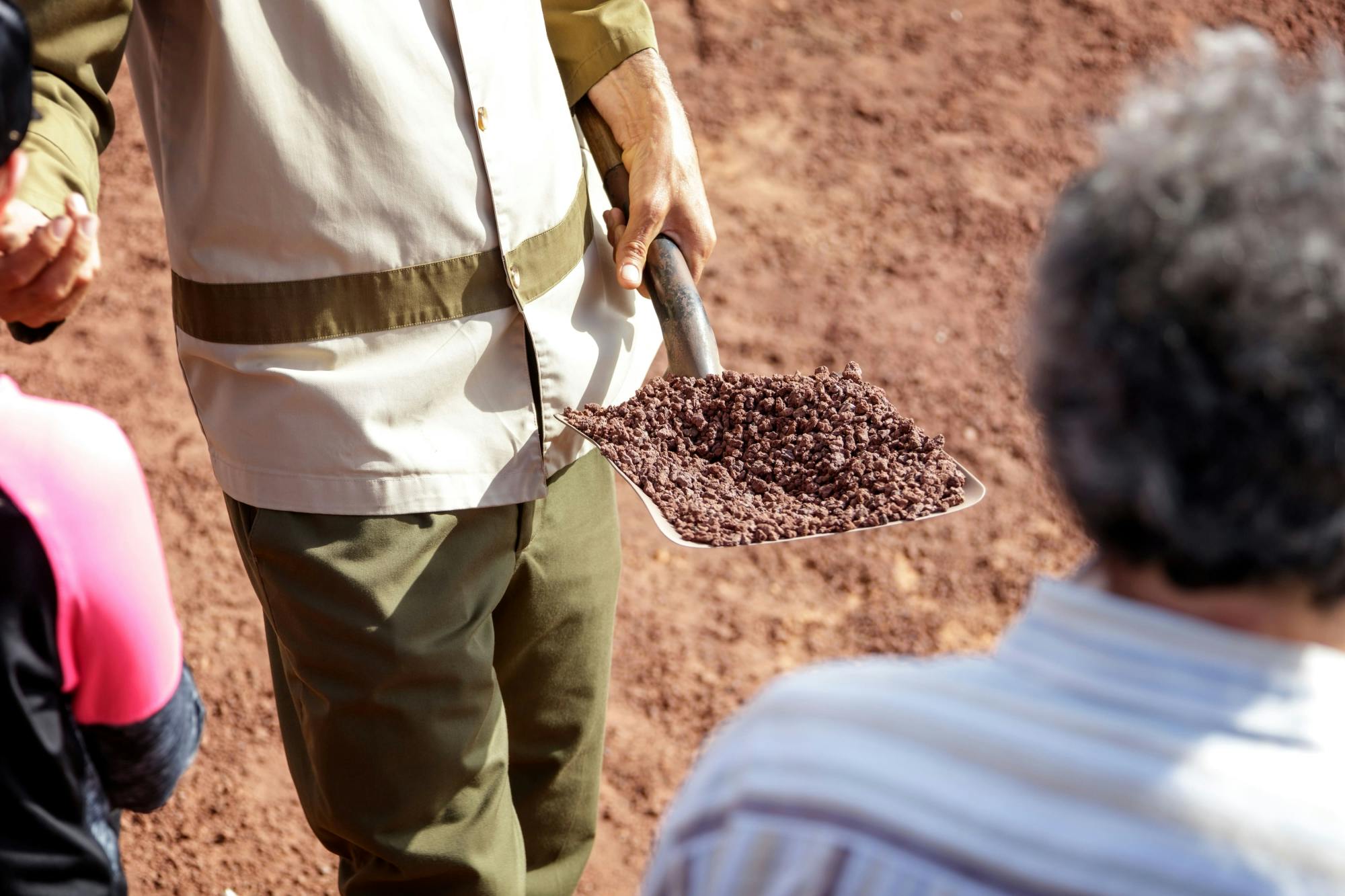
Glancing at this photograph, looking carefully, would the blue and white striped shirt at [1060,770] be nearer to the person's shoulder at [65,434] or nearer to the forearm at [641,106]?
the person's shoulder at [65,434]

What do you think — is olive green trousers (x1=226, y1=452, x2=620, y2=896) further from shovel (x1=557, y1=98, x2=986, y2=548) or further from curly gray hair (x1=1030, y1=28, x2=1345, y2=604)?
curly gray hair (x1=1030, y1=28, x2=1345, y2=604)

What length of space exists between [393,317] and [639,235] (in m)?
0.45

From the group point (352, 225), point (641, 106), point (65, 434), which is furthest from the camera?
point (641, 106)

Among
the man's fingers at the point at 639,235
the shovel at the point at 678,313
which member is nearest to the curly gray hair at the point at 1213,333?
the shovel at the point at 678,313

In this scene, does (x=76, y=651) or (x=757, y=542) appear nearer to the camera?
(x=76, y=651)

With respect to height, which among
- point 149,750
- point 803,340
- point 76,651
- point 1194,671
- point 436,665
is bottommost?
point 803,340

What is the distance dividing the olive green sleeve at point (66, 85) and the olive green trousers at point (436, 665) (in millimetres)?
530

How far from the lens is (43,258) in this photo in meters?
1.48

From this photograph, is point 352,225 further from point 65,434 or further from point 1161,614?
point 1161,614

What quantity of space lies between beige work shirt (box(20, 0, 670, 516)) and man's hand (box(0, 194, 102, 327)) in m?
0.06

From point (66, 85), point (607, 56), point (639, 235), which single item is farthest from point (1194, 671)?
point (607, 56)

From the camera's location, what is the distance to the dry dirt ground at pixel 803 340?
2.96 metres

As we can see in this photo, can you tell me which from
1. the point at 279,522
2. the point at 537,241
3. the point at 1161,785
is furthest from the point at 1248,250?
the point at 279,522

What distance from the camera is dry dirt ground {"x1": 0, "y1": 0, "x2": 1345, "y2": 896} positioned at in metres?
2.96
